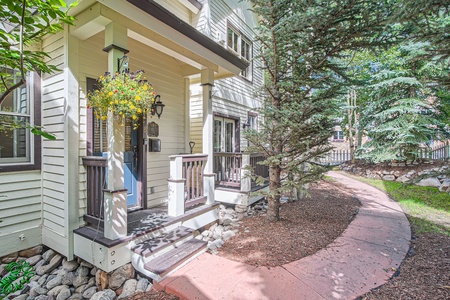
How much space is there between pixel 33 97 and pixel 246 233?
4.16m

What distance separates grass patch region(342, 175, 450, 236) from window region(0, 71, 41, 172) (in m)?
5.44

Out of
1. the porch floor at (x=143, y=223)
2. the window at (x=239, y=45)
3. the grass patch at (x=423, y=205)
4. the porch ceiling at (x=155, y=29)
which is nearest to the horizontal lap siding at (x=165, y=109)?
the porch floor at (x=143, y=223)

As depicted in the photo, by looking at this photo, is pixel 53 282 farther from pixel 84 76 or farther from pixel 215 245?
pixel 84 76

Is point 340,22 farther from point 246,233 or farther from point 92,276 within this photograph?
point 92,276

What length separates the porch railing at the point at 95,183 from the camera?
3182 millimetres

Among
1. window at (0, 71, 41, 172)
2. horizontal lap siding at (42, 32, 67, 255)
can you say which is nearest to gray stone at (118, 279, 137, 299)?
horizontal lap siding at (42, 32, 67, 255)

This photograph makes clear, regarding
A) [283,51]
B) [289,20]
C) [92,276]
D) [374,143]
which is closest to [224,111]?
[283,51]

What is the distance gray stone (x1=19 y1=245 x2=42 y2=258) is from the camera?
348 centimetres

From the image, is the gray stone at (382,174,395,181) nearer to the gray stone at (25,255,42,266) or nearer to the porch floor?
the porch floor

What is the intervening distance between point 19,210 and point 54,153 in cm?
101

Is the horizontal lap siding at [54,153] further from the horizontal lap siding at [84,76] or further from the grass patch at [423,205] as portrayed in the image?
the grass patch at [423,205]

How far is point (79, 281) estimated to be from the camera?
309 centimetres

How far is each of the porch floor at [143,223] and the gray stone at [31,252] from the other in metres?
0.94

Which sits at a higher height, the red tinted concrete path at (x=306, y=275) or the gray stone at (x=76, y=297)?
the red tinted concrete path at (x=306, y=275)
